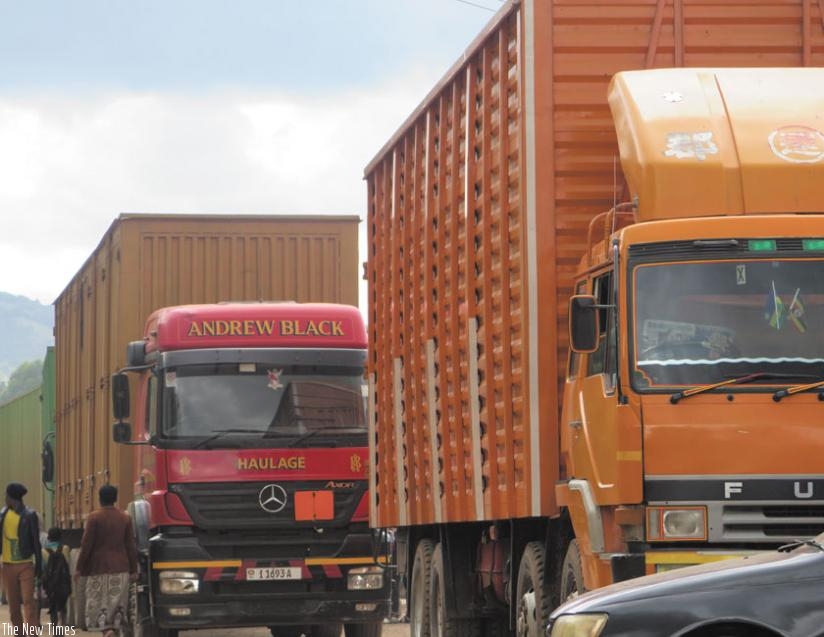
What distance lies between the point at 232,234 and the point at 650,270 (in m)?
10.2

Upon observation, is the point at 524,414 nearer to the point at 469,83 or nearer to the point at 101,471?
the point at 469,83

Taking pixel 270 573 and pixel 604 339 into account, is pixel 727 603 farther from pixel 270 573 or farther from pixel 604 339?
pixel 270 573

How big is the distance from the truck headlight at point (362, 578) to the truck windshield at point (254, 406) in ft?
3.84

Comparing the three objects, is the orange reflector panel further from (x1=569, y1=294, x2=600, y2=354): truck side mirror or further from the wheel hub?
(x1=569, y1=294, x2=600, y2=354): truck side mirror

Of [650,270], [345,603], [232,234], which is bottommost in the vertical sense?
[345,603]

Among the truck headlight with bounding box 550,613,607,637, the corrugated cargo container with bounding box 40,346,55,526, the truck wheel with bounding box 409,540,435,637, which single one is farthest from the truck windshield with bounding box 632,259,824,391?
the corrugated cargo container with bounding box 40,346,55,526

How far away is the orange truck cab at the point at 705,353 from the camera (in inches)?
367

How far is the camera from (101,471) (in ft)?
69.7

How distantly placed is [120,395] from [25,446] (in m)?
18.5

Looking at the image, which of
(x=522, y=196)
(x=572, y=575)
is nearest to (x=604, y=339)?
(x=572, y=575)

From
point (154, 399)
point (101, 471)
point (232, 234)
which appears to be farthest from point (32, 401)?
point (154, 399)

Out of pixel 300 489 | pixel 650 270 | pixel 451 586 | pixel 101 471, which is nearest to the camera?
pixel 650 270

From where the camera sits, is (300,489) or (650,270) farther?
(300,489)

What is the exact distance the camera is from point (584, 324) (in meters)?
9.74
